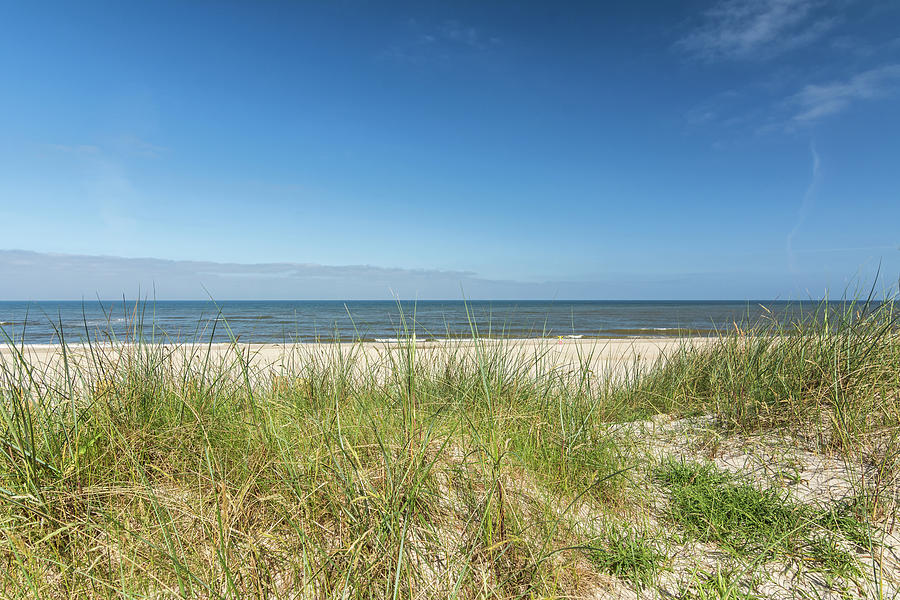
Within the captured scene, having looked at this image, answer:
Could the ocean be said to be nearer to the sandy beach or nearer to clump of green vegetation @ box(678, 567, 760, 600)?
the sandy beach

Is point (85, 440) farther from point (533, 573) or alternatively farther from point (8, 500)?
point (533, 573)

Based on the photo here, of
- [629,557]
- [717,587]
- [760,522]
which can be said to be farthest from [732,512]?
[629,557]

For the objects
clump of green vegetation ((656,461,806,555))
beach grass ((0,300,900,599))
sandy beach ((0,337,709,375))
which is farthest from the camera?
sandy beach ((0,337,709,375))

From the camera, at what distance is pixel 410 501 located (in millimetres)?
1569

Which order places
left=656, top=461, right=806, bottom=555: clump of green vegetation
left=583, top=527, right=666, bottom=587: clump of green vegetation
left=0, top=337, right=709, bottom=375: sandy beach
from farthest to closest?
left=0, top=337, right=709, bottom=375: sandy beach < left=656, top=461, right=806, bottom=555: clump of green vegetation < left=583, top=527, right=666, bottom=587: clump of green vegetation

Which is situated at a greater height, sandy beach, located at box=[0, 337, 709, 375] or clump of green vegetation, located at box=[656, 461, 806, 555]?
sandy beach, located at box=[0, 337, 709, 375]

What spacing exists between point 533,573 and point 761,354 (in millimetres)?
3036

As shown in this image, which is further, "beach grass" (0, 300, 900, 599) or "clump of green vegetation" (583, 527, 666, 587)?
"clump of green vegetation" (583, 527, 666, 587)

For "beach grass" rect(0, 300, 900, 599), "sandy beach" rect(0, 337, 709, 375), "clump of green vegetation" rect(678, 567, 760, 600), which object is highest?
"sandy beach" rect(0, 337, 709, 375)

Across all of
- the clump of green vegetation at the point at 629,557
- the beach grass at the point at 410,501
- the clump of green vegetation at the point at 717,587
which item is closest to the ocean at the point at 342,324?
the beach grass at the point at 410,501

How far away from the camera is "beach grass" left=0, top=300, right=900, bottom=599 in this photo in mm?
1561

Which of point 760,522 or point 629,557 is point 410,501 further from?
point 760,522

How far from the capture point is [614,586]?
174 centimetres

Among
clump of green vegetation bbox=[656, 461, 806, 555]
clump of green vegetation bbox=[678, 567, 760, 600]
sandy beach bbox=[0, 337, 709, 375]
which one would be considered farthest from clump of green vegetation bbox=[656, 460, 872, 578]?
sandy beach bbox=[0, 337, 709, 375]
